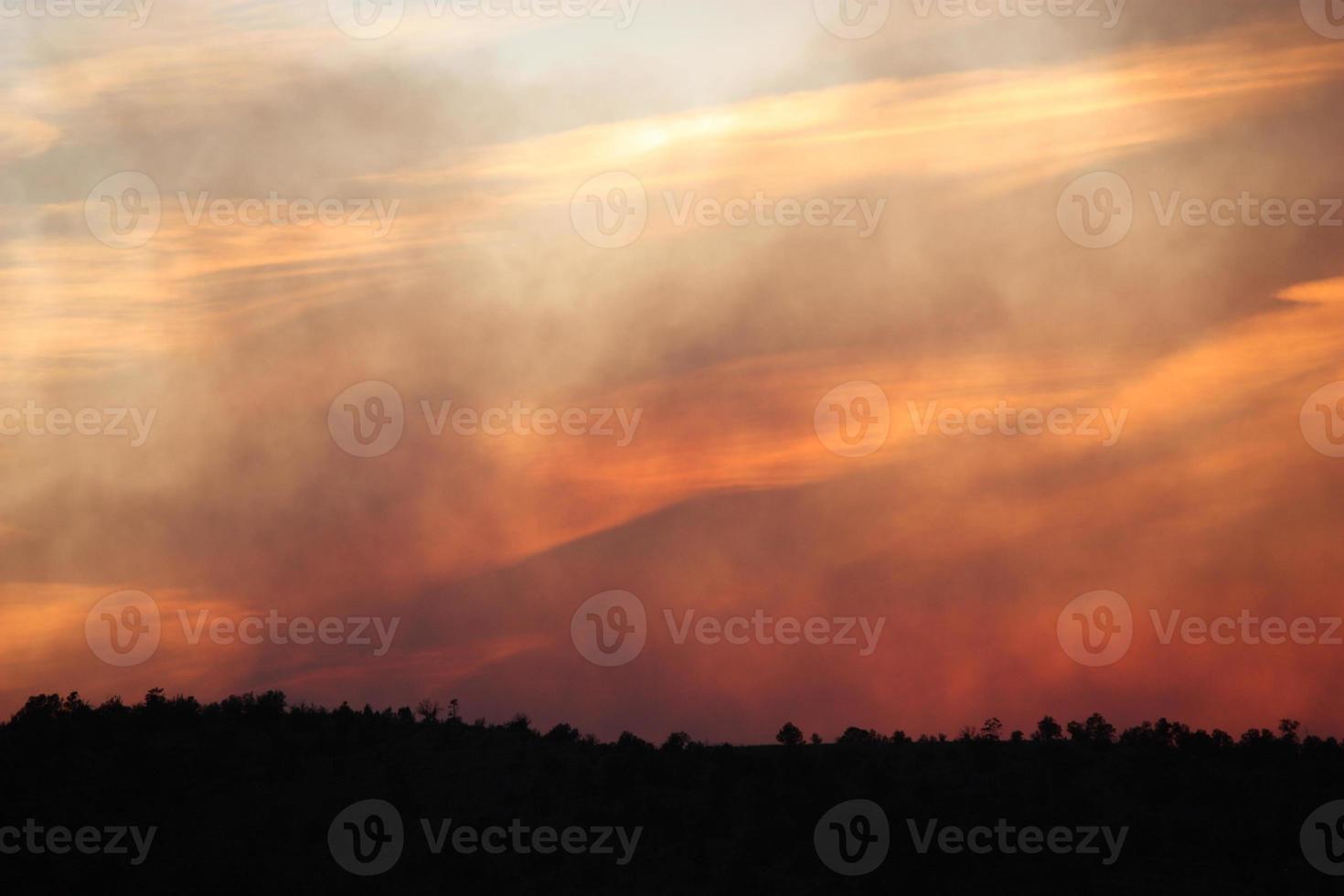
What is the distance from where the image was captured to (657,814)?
49.6 m

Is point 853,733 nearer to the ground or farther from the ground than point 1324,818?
farther from the ground

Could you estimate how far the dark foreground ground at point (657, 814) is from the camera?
1781 inches

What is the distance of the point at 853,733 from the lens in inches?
2409

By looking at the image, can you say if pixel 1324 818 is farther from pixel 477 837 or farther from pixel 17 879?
pixel 17 879

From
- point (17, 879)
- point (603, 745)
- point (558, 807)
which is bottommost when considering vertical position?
point (17, 879)

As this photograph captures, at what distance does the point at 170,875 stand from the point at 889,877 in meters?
24.4

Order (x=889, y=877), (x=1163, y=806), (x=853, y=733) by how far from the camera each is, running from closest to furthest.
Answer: (x=889, y=877), (x=1163, y=806), (x=853, y=733)

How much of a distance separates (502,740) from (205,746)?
12315 millimetres

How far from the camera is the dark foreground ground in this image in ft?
148

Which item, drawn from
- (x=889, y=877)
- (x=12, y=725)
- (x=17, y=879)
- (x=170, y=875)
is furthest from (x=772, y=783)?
(x=12, y=725)

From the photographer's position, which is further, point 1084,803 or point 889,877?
point 1084,803

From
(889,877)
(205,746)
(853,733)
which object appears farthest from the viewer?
(853,733)

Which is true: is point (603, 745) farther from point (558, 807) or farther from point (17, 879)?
point (17, 879)

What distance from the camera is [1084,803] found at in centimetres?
4875
